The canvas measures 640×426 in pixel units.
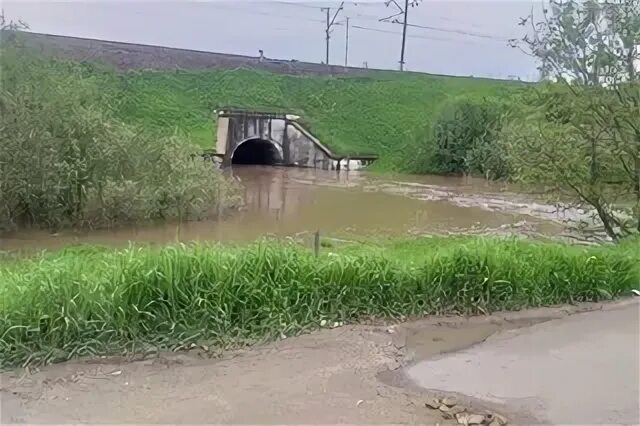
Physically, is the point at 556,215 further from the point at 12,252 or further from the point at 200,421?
the point at 200,421

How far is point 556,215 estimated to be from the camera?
62.1ft

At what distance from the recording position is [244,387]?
4.12 metres

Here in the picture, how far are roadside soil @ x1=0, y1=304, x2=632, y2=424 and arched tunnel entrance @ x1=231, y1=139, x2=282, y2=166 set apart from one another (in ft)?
99.1

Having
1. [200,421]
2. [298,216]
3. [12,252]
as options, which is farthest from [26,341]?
[298,216]

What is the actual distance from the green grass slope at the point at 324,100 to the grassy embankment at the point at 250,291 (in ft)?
87.6

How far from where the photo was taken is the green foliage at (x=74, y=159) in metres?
12.8

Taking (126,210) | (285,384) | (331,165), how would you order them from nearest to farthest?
(285,384), (126,210), (331,165)

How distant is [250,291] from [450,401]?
1.85m

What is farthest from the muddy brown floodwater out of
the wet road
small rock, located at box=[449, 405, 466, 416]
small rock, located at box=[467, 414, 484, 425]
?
small rock, located at box=[467, 414, 484, 425]

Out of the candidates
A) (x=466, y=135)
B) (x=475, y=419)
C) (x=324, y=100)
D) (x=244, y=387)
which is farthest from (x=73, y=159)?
(x=324, y=100)

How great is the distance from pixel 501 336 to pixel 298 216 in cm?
1312

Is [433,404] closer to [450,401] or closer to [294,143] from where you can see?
[450,401]

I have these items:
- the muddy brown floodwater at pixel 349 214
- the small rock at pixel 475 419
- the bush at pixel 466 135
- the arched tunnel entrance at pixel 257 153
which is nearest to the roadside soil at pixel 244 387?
the small rock at pixel 475 419

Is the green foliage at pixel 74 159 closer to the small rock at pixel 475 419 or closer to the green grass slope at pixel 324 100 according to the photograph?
the small rock at pixel 475 419
